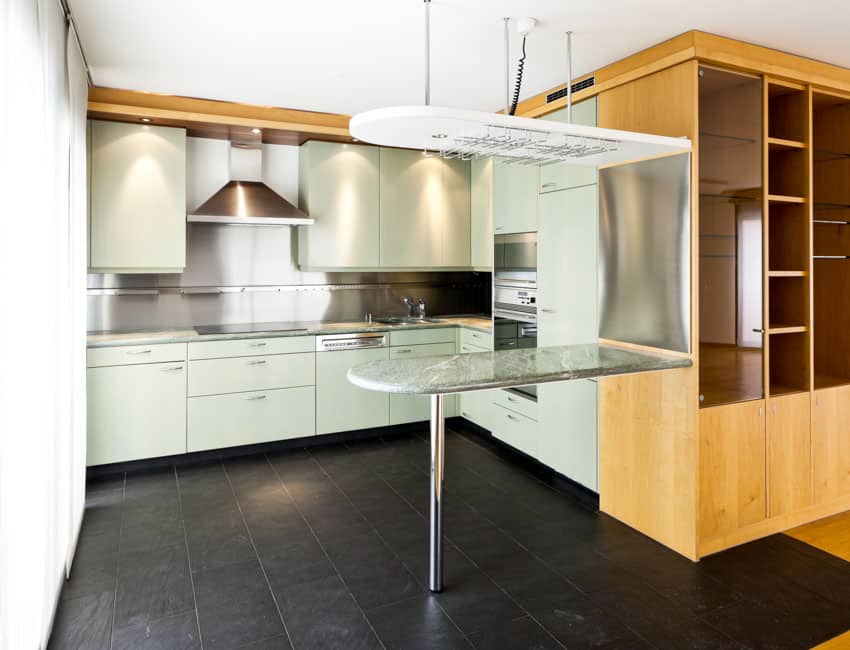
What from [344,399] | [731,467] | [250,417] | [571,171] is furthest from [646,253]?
[250,417]

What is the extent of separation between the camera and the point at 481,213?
5.23 m

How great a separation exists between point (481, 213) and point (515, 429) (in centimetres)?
193

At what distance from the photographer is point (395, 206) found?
5.08 m

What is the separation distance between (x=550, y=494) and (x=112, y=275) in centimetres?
347

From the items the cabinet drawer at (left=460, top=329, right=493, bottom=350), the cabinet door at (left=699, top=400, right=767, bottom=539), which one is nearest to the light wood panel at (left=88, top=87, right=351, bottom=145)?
the cabinet drawer at (left=460, top=329, right=493, bottom=350)

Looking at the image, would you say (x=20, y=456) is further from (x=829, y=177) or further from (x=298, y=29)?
(x=829, y=177)

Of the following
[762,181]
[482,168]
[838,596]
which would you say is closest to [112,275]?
[482,168]

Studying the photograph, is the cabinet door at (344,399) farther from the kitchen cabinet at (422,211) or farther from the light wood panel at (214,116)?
the light wood panel at (214,116)

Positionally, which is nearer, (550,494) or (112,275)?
(550,494)

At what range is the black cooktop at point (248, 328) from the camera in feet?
14.8

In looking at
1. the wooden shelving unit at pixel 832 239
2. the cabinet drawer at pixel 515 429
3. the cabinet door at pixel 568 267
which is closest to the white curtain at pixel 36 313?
the cabinet door at pixel 568 267

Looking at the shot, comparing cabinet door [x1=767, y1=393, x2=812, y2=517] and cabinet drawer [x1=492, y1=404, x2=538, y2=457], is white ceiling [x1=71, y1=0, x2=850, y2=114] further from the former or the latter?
cabinet drawer [x1=492, y1=404, x2=538, y2=457]

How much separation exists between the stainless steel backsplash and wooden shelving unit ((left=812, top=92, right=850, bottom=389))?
305 cm

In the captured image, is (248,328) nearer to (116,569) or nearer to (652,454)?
(116,569)
